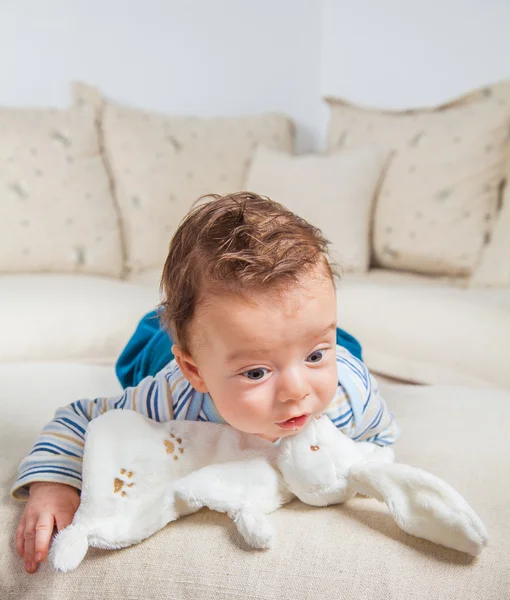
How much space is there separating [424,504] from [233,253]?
325mm

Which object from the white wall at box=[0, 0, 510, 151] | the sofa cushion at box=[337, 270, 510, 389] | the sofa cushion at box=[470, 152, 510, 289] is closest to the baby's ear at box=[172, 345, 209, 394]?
the sofa cushion at box=[337, 270, 510, 389]

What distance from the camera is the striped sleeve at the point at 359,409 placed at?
0.87m

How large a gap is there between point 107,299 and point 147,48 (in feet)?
4.14

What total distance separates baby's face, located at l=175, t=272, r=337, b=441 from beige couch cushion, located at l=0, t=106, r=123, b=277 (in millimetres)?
1421

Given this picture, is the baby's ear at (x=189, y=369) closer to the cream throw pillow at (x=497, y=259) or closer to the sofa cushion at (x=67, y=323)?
the sofa cushion at (x=67, y=323)

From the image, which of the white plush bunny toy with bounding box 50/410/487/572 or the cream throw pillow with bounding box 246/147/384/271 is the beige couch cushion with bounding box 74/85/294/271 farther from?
the white plush bunny toy with bounding box 50/410/487/572

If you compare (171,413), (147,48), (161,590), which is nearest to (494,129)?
(147,48)

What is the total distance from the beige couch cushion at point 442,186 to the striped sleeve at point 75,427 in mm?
1262

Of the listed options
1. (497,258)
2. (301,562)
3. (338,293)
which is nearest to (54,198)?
(338,293)

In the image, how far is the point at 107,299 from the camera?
1.62 meters

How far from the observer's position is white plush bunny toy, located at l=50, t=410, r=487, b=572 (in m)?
0.71

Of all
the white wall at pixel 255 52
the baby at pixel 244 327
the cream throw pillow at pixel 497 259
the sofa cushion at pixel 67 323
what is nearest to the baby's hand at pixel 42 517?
the baby at pixel 244 327

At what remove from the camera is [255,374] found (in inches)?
28.7

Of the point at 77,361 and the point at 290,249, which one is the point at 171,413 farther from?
the point at 77,361
